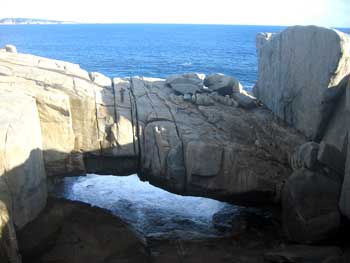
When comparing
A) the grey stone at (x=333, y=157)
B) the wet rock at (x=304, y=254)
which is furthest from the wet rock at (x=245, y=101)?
the wet rock at (x=304, y=254)

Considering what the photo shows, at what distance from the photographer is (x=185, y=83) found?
1952 centimetres

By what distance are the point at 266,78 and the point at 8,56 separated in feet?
39.5

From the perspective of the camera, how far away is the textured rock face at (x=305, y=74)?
1405cm

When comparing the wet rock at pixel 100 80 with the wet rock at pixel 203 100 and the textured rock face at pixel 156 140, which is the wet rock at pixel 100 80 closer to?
the textured rock face at pixel 156 140

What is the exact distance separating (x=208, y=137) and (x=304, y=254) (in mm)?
5517

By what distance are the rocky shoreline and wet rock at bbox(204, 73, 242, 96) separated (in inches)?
6.0

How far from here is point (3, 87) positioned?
50.3ft

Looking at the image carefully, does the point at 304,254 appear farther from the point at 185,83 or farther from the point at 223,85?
the point at 185,83

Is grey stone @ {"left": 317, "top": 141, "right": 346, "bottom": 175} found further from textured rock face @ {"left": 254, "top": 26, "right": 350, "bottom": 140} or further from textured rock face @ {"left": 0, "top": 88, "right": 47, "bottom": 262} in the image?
textured rock face @ {"left": 0, "top": 88, "right": 47, "bottom": 262}

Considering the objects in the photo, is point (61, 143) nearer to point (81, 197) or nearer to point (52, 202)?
point (52, 202)

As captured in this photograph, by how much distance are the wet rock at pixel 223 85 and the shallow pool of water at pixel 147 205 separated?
16.7 feet

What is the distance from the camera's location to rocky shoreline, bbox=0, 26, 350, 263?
13258 millimetres

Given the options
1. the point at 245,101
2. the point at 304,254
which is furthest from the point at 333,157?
the point at 245,101

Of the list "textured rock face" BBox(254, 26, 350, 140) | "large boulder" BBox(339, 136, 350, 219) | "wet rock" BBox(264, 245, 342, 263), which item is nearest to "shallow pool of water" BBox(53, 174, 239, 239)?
"wet rock" BBox(264, 245, 342, 263)
